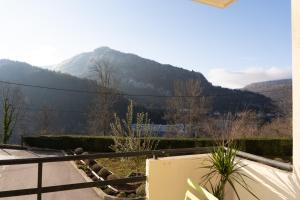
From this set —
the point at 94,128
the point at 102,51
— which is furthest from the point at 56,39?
the point at 102,51

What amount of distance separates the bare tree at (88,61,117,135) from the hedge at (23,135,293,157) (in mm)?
7251

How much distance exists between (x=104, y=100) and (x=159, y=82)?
69.9ft

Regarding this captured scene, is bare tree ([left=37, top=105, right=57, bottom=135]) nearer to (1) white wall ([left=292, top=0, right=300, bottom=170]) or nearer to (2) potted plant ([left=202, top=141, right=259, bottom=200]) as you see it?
(2) potted plant ([left=202, top=141, right=259, bottom=200])

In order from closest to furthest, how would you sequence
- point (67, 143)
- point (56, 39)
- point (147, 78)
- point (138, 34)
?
1. point (67, 143)
2. point (138, 34)
3. point (56, 39)
4. point (147, 78)

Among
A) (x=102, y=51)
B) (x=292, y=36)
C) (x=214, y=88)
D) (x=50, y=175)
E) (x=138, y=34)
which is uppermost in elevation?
(x=102, y=51)

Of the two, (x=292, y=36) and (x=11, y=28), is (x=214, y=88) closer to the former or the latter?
(x=11, y=28)

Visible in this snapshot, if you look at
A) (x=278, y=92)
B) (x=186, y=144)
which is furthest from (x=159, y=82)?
(x=186, y=144)

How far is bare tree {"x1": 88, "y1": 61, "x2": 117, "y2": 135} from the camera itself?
79.5 feet

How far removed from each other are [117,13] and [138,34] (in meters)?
6.64

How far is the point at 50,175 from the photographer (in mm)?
9055

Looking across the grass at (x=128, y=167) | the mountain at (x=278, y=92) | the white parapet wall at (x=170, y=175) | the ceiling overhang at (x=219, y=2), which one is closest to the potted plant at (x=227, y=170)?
the white parapet wall at (x=170, y=175)

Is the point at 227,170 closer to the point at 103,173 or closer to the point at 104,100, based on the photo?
the point at 103,173

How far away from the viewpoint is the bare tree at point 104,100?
24219 millimetres

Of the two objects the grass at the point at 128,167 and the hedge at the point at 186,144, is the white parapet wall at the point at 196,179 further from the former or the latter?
the hedge at the point at 186,144
